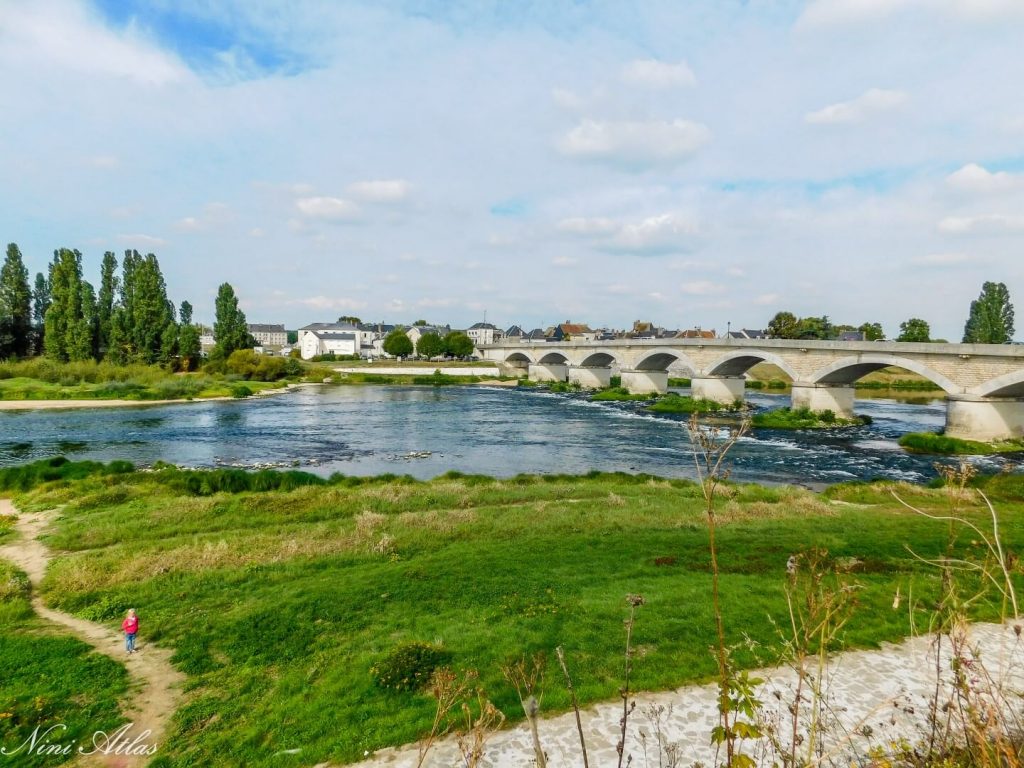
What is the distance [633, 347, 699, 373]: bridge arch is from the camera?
64125 mm

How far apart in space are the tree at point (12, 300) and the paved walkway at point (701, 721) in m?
89.6

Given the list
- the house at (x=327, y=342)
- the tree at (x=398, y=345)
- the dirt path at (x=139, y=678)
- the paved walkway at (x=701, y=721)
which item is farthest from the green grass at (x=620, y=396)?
the house at (x=327, y=342)

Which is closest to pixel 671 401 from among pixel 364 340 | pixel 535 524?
pixel 535 524

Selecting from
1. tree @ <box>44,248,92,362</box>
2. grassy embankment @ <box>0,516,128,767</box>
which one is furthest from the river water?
tree @ <box>44,248,92,362</box>

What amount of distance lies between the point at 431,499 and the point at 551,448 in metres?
17.2

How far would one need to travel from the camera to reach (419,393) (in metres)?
74.0

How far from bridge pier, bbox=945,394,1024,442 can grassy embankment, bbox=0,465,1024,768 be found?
17.5 m

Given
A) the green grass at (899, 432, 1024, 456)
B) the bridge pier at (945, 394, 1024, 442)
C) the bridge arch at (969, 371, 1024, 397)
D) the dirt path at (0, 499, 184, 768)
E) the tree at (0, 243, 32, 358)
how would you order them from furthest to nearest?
the tree at (0, 243, 32, 358) → the bridge pier at (945, 394, 1024, 442) → the bridge arch at (969, 371, 1024, 397) → the green grass at (899, 432, 1024, 456) → the dirt path at (0, 499, 184, 768)

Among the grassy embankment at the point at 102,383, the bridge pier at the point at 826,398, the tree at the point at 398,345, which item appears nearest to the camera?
the bridge pier at the point at 826,398

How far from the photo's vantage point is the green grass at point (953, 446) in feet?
111

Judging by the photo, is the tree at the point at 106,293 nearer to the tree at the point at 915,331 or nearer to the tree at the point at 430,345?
the tree at the point at 430,345

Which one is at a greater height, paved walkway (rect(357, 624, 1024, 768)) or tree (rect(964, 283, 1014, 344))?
tree (rect(964, 283, 1014, 344))

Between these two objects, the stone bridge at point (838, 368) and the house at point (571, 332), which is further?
the house at point (571, 332)

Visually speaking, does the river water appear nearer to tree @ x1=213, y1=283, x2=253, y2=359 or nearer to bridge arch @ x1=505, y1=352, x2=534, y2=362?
tree @ x1=213, y1=283, x2=253, y2=359
